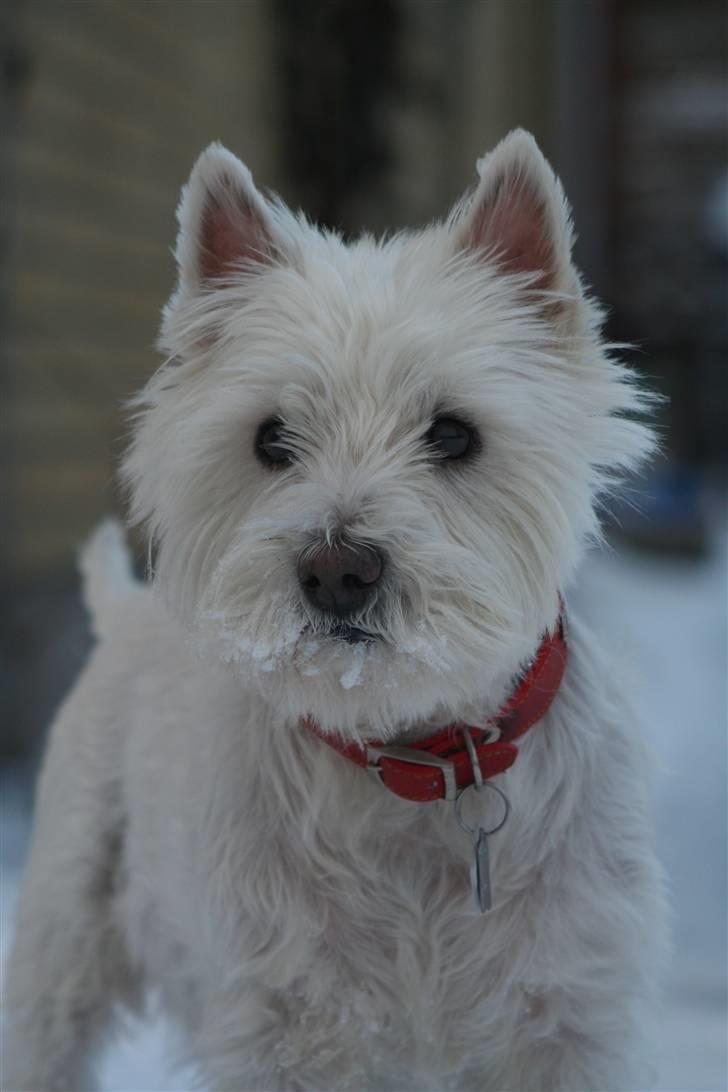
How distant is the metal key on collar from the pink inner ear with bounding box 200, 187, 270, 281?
84cm

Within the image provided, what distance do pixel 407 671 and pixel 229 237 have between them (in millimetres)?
821

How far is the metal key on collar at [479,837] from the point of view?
1.83 m

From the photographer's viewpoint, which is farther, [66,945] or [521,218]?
[66,945]

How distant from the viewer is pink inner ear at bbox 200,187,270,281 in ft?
6.63

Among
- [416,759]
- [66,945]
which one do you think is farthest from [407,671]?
[66,945]

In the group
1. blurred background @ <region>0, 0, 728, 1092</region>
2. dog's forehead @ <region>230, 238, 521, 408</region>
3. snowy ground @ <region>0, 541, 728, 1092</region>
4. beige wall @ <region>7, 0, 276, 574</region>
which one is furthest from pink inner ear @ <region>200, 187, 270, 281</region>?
beige wall @ <region>7, 0, 276, 574</region>

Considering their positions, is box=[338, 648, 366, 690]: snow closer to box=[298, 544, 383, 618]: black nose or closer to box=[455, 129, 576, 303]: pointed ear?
box=[298, 544, 383, 618]: black nose

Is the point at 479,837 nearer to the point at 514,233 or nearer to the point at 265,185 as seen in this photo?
the point at 514,233

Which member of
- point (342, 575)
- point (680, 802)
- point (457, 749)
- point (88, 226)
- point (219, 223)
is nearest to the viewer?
point (342, 575)

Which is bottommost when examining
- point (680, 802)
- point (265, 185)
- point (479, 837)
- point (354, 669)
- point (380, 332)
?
point (680, 802)

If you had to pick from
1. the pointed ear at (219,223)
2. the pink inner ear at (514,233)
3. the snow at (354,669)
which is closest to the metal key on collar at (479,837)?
the snow at (354,669)

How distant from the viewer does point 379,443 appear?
1.78m

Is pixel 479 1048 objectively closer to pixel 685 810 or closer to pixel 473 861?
pixel 473 861

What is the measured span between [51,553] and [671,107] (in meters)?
8.01
